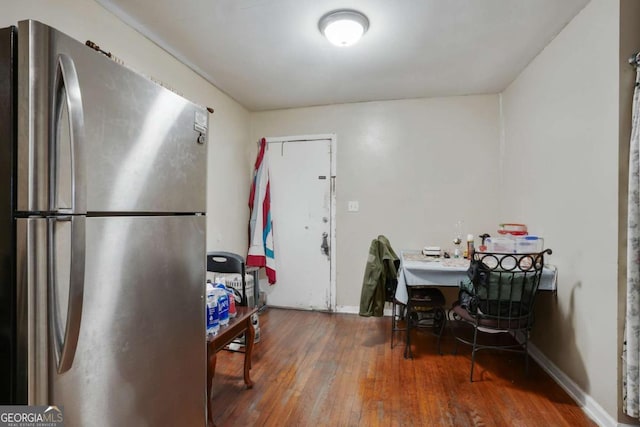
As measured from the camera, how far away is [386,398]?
6.61 feet

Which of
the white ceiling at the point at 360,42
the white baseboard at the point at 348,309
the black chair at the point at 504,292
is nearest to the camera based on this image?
the white ceiling at the point at 360,42

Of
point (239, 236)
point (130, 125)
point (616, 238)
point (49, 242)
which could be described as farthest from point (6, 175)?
point (239, 236)

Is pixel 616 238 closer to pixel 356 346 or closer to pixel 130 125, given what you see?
pixel 356 346

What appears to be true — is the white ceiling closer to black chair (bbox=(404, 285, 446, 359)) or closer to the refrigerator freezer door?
the refrigerator freezer door

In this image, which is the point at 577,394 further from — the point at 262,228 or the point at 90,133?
the point at 262,228

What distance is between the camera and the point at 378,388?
6.99ft

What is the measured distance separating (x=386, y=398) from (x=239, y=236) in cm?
240

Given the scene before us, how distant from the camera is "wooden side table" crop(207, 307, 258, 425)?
1.55 m

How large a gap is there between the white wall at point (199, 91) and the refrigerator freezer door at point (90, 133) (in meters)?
1.16

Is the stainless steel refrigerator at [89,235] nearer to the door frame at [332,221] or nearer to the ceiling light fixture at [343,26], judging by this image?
the ceiling light fixture at [343,26]

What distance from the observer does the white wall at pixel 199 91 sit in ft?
5.52

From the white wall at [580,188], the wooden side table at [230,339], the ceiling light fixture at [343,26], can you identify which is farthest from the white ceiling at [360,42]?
the wooden side table at [230,339]

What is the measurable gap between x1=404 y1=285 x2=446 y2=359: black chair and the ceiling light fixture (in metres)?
1.99

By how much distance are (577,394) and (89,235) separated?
110 inches
